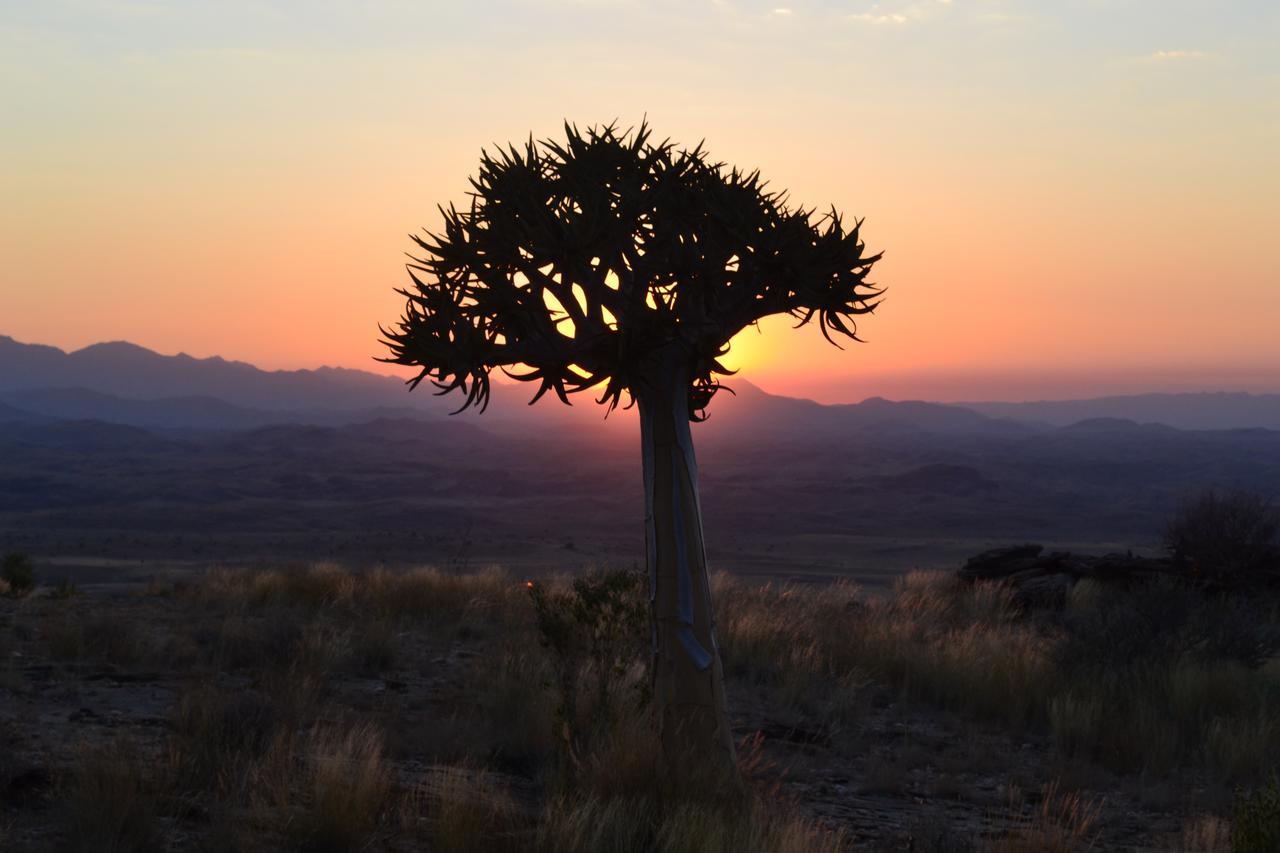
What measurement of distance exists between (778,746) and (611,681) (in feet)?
5.95

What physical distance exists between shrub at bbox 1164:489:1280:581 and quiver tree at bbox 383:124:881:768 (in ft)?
43.5

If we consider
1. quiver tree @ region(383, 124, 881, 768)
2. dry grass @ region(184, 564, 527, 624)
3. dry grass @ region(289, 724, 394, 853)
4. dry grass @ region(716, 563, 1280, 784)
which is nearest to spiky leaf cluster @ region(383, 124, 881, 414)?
quiver tree @ region(383, 124, 881, 768)

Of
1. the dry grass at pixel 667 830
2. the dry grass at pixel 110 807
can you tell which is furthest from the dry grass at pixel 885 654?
the dry grass at pixel 110 807

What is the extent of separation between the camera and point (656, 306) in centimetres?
764

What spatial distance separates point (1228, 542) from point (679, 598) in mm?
14299

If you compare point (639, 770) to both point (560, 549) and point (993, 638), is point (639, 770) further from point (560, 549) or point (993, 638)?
point (560, 549)

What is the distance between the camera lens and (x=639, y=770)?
22.9 ft

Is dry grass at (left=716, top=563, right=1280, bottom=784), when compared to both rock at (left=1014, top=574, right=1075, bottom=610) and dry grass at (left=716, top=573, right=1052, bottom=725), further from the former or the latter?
rock at (left=1014, top=574, right=1075, bottom=610)

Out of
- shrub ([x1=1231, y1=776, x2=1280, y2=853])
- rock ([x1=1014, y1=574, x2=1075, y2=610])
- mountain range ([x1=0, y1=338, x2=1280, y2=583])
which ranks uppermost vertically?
shrub ([x1=1231, y1=776, x2=1280, y2=853])

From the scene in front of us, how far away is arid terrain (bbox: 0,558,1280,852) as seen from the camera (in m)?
6.37

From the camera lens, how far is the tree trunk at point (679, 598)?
24.0 ft

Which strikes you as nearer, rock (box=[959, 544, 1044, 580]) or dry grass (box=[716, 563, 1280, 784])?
dry grass (box=[716, 563, 1280, 784])

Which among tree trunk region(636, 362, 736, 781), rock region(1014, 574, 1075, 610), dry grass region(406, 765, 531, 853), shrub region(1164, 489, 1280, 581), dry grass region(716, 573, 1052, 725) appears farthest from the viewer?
shrub region(1164, 489, 1280, 581)

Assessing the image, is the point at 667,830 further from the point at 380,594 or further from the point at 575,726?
the point at 380,594
